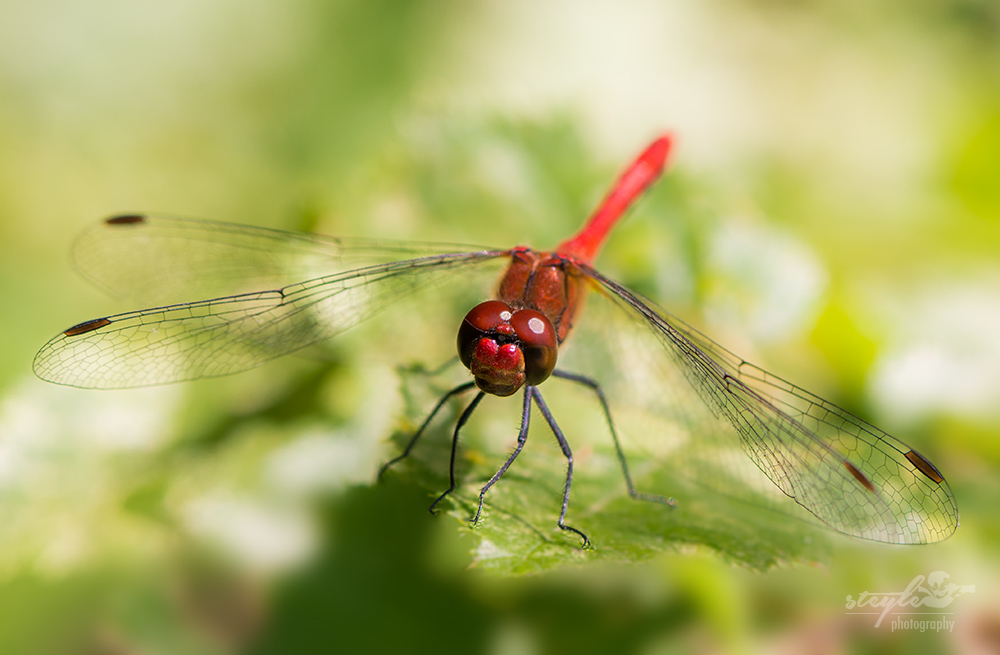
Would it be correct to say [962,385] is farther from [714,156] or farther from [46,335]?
[46,335]

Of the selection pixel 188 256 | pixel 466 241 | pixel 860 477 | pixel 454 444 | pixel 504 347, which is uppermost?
pixel 466 241

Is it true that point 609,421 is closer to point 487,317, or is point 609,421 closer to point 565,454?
point 565,454

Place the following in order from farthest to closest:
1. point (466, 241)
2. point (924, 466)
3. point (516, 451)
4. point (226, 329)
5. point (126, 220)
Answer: point (466, 241) < point (126, 220) < point (226, 329) < point (516, 451) < point (924, 466)

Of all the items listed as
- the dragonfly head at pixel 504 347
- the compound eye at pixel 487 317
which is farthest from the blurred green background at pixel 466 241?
the compound eye at pixel 487 317

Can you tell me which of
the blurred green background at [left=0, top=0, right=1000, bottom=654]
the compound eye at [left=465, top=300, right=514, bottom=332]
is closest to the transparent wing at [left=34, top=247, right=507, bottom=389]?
the blurred green background at [left=0, top=0, right=1000, bottom=654]

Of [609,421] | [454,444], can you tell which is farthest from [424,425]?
[609,421]

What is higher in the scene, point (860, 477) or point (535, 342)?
point (535, 342)

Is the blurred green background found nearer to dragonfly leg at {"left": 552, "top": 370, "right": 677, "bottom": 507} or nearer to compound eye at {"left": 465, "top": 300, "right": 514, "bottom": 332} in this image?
dragonfly leg at {"left": 552, "top": 370, "right": 677, "bottom": 507}

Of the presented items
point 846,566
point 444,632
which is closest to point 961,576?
point 846,566

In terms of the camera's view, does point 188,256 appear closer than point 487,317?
No
